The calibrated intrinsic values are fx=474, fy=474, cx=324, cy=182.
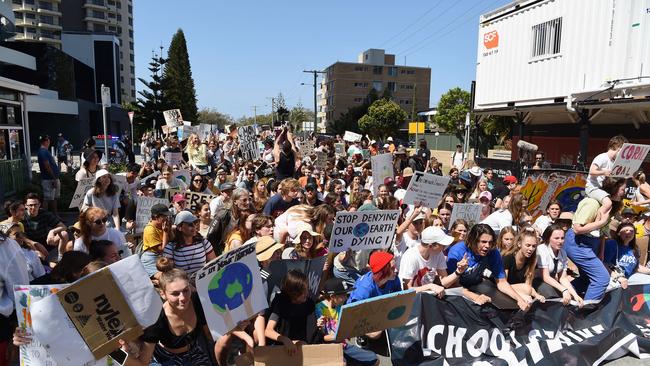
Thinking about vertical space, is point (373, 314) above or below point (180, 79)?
below

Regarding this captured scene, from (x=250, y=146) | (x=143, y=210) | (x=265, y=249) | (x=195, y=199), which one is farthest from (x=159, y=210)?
(x=250, y=146)

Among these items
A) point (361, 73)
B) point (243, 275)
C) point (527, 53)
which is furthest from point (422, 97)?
point (243, 275)

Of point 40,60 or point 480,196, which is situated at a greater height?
point 40,60

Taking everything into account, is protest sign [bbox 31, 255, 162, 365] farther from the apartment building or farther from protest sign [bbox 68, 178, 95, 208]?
the apartment building

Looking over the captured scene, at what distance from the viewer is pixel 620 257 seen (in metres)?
6.22

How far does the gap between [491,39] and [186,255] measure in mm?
16692

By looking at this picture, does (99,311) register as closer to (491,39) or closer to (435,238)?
(435,238)

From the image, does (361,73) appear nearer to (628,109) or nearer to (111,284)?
(628,109)

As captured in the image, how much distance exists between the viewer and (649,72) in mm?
12125

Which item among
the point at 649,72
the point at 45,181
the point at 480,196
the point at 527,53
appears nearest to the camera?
the point at 480,196

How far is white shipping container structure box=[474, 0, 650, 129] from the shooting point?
41.2 ft

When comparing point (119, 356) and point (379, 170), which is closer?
point (119, 356)

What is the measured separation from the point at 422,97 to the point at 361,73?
52.9 ft

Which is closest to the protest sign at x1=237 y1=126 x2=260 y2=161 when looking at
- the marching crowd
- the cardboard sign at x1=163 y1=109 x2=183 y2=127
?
the cardboard sign at x1=163 y1=109 x2=183 y2=127
